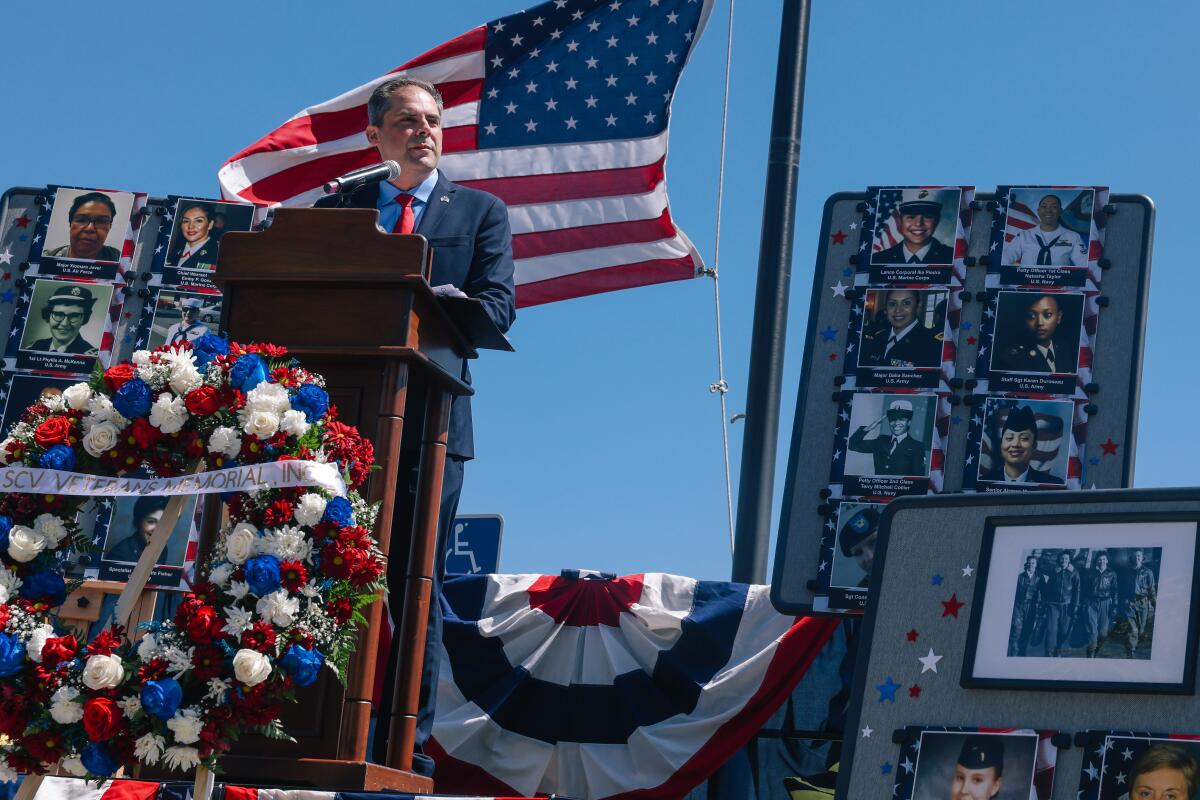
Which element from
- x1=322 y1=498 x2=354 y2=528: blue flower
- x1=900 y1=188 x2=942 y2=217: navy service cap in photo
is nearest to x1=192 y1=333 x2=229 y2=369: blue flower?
x1=322 y1=498 x2=354 y2=528: blue flower

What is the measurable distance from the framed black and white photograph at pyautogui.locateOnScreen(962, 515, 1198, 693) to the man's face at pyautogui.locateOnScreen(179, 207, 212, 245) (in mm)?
3900

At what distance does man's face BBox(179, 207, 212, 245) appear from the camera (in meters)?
6.17

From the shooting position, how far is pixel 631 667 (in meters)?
5.40

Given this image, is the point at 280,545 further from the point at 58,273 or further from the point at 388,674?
the point at 58,273

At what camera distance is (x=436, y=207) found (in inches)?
164

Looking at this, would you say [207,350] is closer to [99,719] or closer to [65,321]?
[99,719]

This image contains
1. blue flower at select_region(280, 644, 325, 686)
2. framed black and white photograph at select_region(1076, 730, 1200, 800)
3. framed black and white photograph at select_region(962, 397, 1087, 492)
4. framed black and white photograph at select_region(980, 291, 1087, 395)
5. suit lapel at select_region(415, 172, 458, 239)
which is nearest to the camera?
framed black and white photograph at select_region(1076, 730, 1200, 800)

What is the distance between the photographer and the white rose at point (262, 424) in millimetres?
3180

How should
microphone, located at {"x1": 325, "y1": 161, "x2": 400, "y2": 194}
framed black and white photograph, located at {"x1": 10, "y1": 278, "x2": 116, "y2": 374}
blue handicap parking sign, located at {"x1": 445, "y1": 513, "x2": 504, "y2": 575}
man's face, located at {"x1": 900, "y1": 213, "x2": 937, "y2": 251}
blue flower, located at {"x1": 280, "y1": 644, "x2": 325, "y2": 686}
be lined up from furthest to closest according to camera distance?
blue handicap parking sign, located at {"x1": 445, "y1": 513, "x2": 504, "y2": 575}
framed black and white photograph, located at {"x1": 10, "y1": 278, "x2": 116, "y2": 374}
man's face, located at {"x1": 900, "y1": 213, "x2": 937, "y2": 251}
microphone, located at {"x1": 325, "y1": 161, "x2": 400, "y2": 194}
blue flower, located at {"x1": 280, "y1": 644, "x2": 325, "y2": 686}

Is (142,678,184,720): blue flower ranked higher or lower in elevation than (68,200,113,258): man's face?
lower

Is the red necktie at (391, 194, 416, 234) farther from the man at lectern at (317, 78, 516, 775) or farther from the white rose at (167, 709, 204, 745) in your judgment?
the white rose at (167, 709, 204, 745)

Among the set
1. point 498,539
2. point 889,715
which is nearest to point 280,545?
point 889,715

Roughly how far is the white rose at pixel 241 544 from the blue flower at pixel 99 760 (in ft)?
1.49

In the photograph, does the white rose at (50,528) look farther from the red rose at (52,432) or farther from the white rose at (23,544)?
the red rose at (52,432)
